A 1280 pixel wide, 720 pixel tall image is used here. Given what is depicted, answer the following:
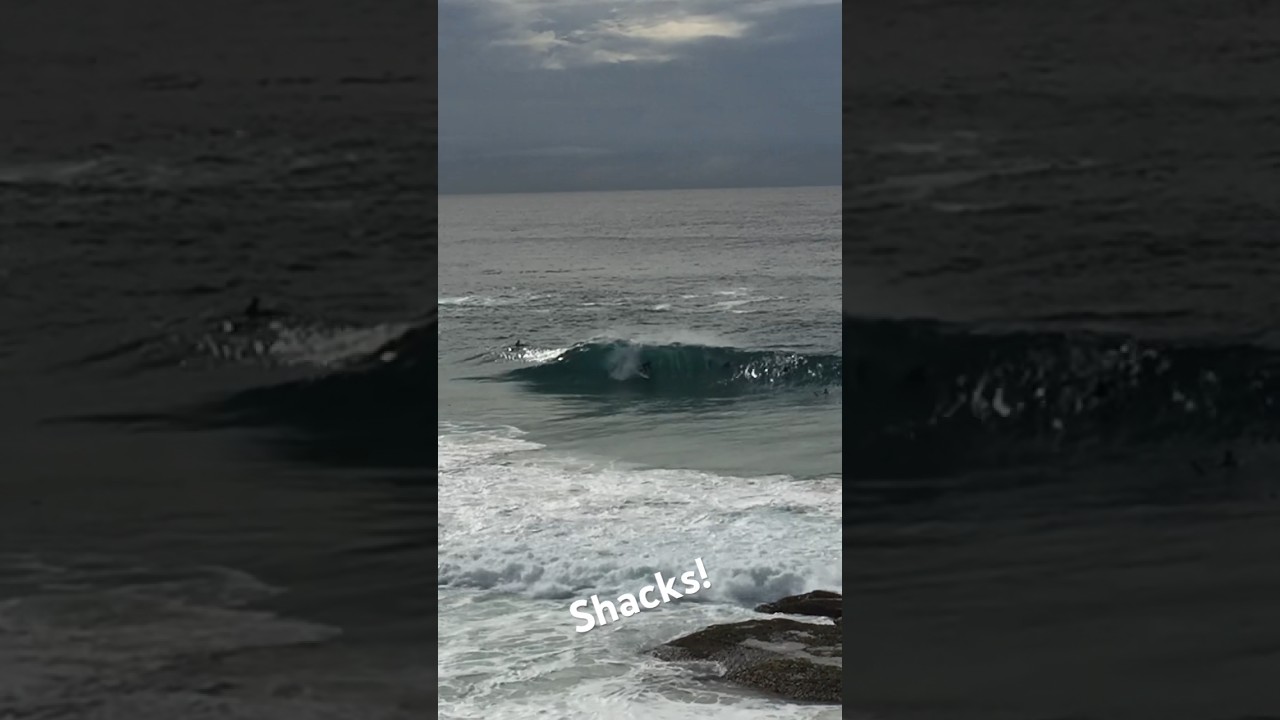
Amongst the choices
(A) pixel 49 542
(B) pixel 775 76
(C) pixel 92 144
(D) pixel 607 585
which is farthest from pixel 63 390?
(B) pixel 775 76

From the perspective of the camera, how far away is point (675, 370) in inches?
599

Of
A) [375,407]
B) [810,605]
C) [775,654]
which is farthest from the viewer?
[810,605]

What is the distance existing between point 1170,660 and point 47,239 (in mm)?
2472

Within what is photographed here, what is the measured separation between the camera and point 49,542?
2514 mm

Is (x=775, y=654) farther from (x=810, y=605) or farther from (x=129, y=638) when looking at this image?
(x=129, y=638)

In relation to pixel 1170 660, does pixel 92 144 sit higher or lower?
higher

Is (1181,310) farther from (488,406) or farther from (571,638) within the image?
(488,406)

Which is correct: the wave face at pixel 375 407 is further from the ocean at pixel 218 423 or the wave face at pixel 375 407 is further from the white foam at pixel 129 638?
the white foam at pixel 129 638


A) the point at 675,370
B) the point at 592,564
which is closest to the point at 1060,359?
the point at 592,564

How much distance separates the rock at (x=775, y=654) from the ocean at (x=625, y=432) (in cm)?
17

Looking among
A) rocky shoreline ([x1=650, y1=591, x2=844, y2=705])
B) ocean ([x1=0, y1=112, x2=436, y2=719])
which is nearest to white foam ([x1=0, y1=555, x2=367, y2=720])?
ocean ([x1=0, y1=112, x2=436, y2=719])

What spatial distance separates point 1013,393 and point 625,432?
1125 cm

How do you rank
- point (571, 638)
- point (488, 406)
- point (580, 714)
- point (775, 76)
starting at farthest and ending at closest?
point (775, 76)
point (488, 406)
point (571, 638)
point (580, 714)

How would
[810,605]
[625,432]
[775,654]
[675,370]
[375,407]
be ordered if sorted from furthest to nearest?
1. [675,370]
2. [625,432]
3. [810,605]
4. [775,654]
5. [375,407]
